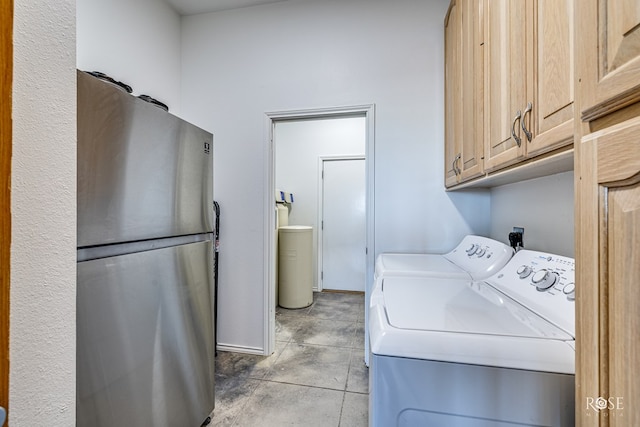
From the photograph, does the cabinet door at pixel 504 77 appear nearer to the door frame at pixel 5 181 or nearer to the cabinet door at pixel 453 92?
the cabinet door at pixel 453 92

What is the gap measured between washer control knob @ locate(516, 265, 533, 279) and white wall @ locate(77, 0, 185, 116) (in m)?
2.49

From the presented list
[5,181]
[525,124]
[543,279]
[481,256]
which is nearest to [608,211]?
[525,124]

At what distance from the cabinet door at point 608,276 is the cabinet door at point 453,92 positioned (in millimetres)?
1265

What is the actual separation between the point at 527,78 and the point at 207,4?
98.3 inches

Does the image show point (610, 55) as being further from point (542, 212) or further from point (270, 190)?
point (270, 190)

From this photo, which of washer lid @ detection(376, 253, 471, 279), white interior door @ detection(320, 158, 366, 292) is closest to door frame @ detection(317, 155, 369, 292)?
white interior door @ detection(320, 158, 366, 292)

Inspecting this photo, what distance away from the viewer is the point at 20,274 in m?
0.49

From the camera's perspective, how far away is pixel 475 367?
0.70 meters

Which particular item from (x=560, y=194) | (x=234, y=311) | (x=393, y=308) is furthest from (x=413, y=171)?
(x=234, y=311)

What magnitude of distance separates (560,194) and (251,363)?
2.22 m

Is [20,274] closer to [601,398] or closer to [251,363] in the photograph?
[601,398]

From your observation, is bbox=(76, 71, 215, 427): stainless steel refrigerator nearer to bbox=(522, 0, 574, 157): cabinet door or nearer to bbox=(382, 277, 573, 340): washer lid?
bbox=(382, 277, 573, 340): washer lid

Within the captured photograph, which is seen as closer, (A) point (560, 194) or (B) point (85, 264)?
(B) point (85, 264)

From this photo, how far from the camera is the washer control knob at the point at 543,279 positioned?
3.08 feet
